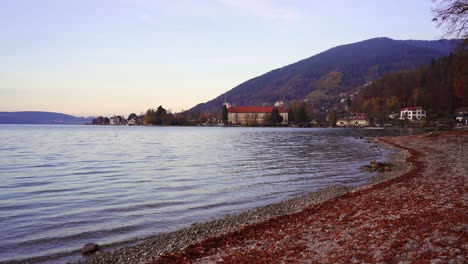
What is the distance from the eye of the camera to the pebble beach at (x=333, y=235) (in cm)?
864

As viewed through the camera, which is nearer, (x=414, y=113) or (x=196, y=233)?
(x=196, y=233)

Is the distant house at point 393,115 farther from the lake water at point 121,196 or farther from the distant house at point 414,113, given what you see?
the lake water at point 121,196

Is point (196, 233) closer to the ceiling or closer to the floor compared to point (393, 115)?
closer to the floor

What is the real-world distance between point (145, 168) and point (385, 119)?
18439cm

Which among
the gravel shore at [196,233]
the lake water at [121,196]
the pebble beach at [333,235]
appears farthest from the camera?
the lake water at [121,196]

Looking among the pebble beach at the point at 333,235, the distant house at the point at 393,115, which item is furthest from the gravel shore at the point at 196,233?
the distant house at the point at 393,115

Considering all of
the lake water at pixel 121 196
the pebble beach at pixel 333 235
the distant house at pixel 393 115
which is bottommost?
the lake water at pixel 121 196

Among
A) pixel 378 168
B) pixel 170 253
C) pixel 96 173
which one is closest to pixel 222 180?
pixel 96 173

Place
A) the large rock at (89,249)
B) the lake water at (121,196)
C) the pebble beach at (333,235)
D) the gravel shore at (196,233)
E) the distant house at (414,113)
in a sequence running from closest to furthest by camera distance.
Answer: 1. the pebble beach at (333,235)
2. the gravel shore at (196,233)
3. the large rock at (89,249)
4. the lake water at (121,196)
5. the distant house at (414,113)

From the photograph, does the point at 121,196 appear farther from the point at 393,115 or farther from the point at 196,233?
the point at 393,115

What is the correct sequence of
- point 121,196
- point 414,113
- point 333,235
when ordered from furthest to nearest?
point 414,113
point 121,196
point 333,235

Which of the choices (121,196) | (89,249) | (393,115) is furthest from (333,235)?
(393,115)

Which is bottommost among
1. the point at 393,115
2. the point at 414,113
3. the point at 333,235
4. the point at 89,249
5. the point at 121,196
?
the point at 121,196

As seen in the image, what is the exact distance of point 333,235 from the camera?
10641mm
